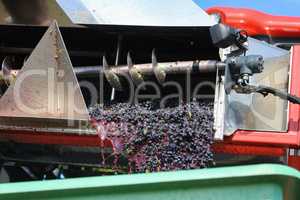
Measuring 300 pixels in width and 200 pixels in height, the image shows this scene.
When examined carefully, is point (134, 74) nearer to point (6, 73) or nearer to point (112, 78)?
point (112, 78)

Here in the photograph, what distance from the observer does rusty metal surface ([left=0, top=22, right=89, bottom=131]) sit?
159 cm

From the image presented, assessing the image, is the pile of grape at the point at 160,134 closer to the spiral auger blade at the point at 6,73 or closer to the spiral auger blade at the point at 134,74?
the spiral auger blade at the point at 134,74

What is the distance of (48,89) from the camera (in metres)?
1.61

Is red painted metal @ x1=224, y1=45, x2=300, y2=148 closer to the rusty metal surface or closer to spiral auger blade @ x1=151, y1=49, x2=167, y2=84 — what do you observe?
spiral auger blade @ x1=151, y1=49, x2=167, y2=84

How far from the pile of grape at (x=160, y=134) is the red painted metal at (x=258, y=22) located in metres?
0.83

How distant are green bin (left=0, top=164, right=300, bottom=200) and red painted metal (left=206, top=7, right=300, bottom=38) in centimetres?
141

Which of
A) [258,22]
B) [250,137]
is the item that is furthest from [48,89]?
[258,22]

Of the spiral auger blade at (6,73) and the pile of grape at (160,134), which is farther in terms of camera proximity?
the spiral auger blade at (6,73)

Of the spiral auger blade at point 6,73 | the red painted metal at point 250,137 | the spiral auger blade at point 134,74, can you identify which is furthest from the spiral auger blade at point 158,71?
the spiral auger blade at point 6,73

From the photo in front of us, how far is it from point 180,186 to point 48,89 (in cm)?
66

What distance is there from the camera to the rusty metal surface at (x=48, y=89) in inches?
62.7

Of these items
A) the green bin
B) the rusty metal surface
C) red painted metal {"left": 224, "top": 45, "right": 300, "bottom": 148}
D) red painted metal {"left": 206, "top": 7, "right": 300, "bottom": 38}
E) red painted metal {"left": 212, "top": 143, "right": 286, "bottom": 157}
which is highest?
red painted metal {"left": 206, "top": 7, "right": 300, "bottom": 38}

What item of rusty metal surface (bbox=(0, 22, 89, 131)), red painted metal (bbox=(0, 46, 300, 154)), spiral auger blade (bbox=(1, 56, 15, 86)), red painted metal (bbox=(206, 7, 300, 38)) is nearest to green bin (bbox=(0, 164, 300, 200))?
rusty metal surface (bbox=(0, 22, 89, 131))

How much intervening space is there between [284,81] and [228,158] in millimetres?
331
